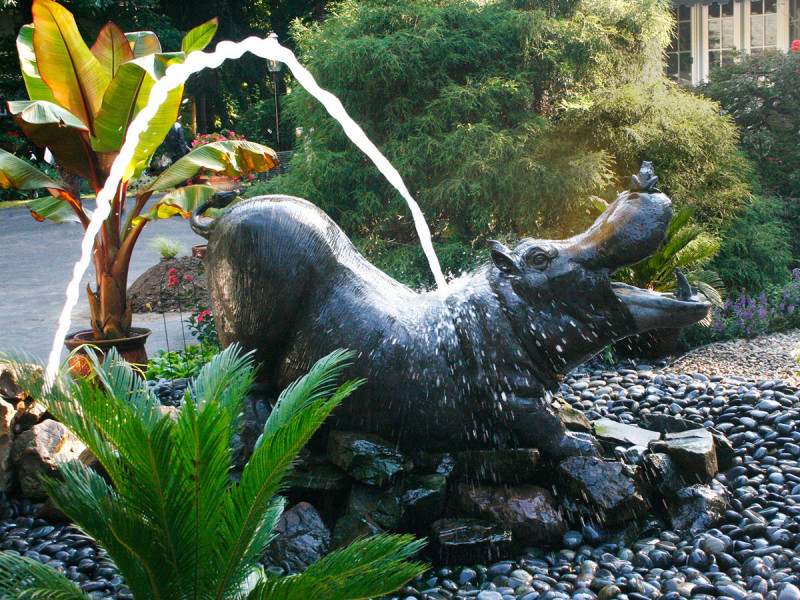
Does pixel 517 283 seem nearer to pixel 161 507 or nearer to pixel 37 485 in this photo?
pixel 161 507

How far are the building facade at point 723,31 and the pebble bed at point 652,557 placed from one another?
16006mm

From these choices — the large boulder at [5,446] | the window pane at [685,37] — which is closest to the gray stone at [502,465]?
the large boulder at [5,446]

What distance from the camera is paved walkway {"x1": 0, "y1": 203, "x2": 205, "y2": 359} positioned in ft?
25.6

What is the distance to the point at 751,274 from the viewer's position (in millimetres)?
8430

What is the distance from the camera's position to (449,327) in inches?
130

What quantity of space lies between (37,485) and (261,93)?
2701 cm

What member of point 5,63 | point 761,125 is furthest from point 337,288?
point 5,63

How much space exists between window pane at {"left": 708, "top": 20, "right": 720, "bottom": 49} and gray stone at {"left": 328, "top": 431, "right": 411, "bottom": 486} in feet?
59.6

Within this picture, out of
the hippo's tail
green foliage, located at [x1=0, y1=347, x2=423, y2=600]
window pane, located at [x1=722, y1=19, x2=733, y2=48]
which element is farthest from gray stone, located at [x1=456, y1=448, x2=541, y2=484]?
window pane, located at [x1=722, y1=19, x2=733, y2=48]

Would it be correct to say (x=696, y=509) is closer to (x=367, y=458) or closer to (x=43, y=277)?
(x=367, y=458)

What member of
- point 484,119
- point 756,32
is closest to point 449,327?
point 484,119

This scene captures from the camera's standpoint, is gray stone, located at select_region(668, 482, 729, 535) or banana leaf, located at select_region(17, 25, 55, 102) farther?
banana leaf, located at select_region(17, 25, 55, 102)

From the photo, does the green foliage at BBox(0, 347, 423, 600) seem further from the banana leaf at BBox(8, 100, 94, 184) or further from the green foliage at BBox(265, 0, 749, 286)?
the green foliage at BBox(265, 0, 749, 286)

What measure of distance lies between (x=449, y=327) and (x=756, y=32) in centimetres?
1809
